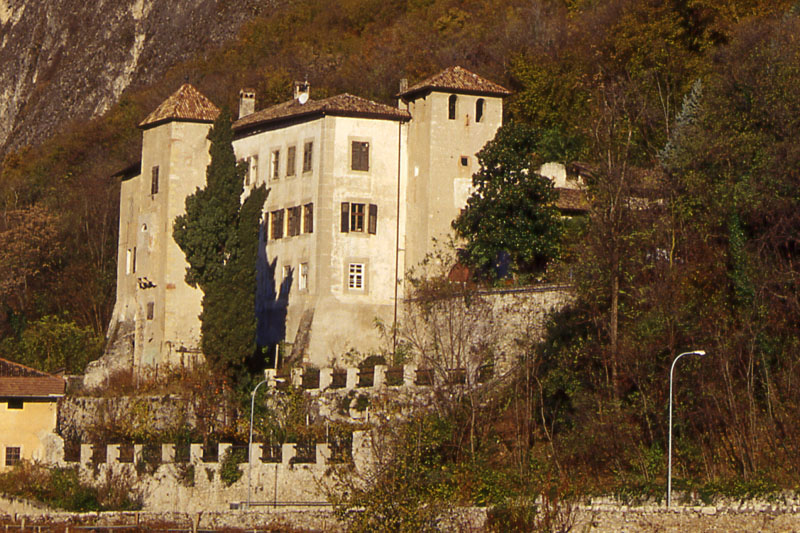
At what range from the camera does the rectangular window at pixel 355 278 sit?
193ft

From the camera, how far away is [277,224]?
61.7m

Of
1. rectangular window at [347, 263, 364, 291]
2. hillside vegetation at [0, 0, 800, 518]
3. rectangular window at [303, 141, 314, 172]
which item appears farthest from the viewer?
rectangular window at [303, 141, 314, 172]

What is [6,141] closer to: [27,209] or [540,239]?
[27,209]

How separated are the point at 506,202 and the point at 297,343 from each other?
983cm

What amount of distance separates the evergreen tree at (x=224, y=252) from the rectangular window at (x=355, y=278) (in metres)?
4.24

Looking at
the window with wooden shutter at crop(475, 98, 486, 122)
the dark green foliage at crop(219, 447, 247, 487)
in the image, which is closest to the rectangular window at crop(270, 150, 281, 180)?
the window with wooden shutter at crop(475, 98, 486, 122)

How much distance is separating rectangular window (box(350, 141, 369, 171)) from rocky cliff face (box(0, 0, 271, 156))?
49058mm

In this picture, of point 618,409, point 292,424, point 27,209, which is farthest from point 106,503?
point 27,209

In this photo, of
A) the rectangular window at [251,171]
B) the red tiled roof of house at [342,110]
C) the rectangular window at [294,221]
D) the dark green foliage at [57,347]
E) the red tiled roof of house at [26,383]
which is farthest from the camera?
the dark green foliage at [57,347]

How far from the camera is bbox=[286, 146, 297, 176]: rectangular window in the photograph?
61125mm

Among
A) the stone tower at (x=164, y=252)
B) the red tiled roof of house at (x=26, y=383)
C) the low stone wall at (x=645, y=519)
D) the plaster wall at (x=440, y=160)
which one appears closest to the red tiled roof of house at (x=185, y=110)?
the stone tower at (x=164, y=252)

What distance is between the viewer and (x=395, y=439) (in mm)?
46031

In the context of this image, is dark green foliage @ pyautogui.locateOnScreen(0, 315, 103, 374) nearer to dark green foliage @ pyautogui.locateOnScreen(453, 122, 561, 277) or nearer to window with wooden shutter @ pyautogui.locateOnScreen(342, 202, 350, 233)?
window with wooden shutter @ pyautogui.locateOnScreen(342, 202, 350, 233)

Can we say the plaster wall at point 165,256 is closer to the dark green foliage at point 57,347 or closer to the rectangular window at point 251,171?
the rectangular window at point 251,171
